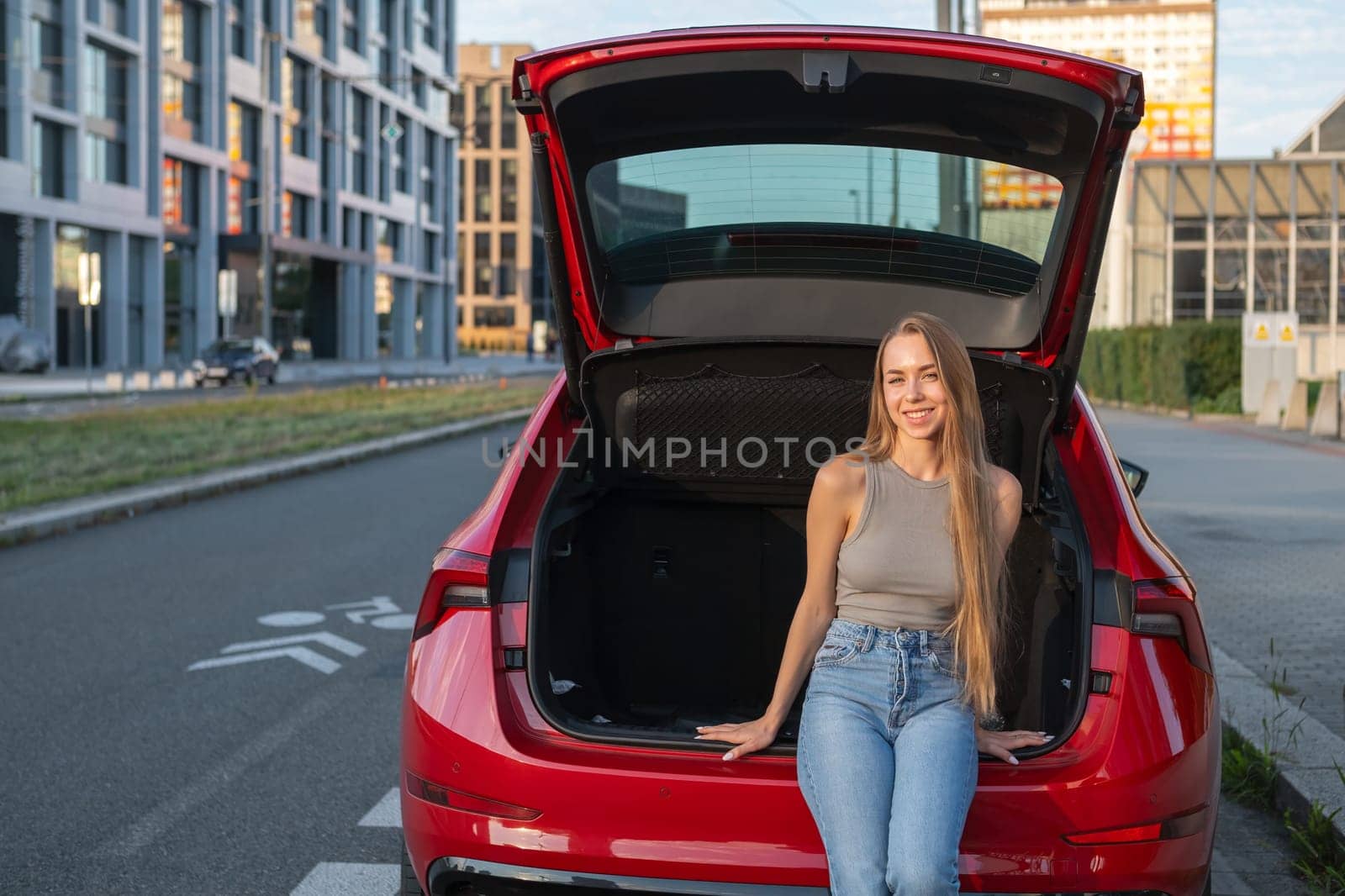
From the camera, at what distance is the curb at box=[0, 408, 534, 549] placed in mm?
10727

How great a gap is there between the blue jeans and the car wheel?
0.89 m

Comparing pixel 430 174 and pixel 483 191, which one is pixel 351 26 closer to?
pixel 430 174

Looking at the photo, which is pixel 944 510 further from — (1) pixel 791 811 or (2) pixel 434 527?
(2) pixel 434 527

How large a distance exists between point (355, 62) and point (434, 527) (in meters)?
72.9

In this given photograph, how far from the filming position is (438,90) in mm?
93250

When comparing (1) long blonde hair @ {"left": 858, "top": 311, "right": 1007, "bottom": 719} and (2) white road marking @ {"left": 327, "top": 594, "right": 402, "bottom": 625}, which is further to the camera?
(2) white road marking @ {"left": 327, "top": 594, "right": 402, "bottom": 625}

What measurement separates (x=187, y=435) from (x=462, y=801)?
1834 centimetres

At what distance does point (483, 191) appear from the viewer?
128 m

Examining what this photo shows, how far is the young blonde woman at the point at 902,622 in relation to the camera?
9.04 ft

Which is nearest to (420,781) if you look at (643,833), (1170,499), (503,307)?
(643,833)

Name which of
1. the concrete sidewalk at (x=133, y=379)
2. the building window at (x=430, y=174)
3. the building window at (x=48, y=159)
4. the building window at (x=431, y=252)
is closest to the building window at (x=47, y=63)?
the building window at (x=48, y=159)

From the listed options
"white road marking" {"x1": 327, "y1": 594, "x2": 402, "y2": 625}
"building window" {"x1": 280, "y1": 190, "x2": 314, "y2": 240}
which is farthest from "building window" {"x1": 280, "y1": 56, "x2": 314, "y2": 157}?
"white road marking" {"x1": 327, "y1": 594, "x2": 402, "y2": 625}

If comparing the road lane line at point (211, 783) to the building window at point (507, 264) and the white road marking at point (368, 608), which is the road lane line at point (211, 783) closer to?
the white road marking at point (368, 608)

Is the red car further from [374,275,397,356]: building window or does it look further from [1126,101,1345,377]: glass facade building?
[374,275,397,356]: building window
